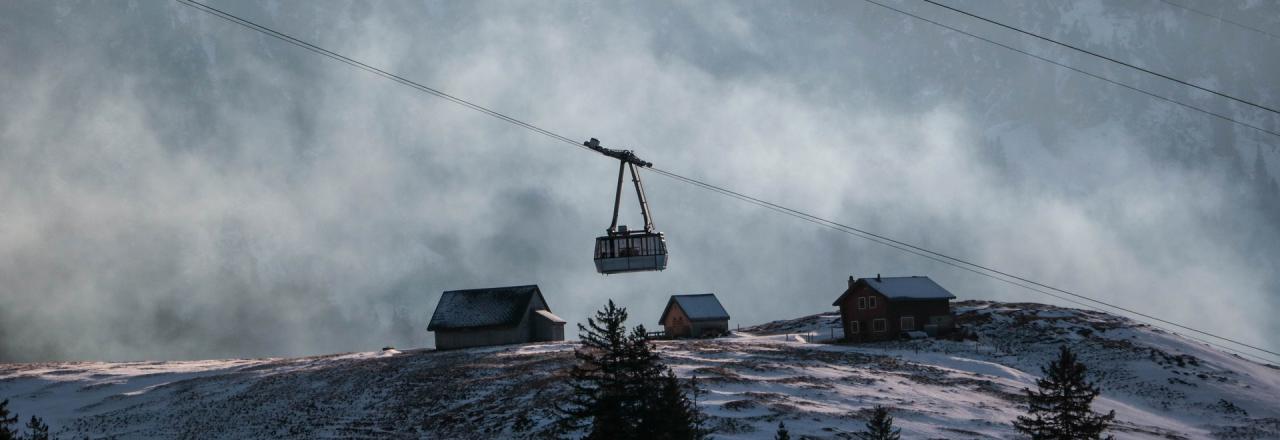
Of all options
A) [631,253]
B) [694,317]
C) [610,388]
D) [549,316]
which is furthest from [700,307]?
[610,388]

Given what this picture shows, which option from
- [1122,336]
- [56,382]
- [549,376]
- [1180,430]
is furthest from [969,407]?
[56,382]

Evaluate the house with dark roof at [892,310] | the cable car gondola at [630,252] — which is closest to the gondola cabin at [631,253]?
the cable car gondola at [630,252]

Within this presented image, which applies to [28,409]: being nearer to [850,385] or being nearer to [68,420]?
[68,420]

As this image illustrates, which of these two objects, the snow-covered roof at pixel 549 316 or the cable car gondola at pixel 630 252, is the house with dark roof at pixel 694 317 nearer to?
the snow-covered roof at pixel 549 316

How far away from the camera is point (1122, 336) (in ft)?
337

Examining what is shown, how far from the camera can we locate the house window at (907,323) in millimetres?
108606

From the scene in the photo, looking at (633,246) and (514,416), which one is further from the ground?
(633,246)

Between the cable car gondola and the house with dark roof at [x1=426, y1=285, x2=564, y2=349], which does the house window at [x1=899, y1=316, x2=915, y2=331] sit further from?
the cable car gondola

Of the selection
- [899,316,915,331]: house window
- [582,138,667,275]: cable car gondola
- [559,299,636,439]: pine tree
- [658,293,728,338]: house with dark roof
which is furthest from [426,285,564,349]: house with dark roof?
[559,299,636,439]: pine tree

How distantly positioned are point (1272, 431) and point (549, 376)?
42.8 m

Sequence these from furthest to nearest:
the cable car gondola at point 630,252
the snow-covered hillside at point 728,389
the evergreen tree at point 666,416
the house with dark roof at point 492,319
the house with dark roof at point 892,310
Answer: the house with dark roof at point 892,310
the house with dark roof at point 492,319
the snow-covered hillside at point 728,389
the cable car gondola at point 630,252
the evergreen tree at point 666,416

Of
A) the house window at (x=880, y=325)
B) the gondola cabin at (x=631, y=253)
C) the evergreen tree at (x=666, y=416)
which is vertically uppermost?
the gondola cabin at (x=631, y=253)

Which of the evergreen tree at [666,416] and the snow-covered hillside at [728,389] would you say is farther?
the snow-covered hillside at [728,389]

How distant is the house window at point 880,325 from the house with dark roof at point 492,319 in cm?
2673
